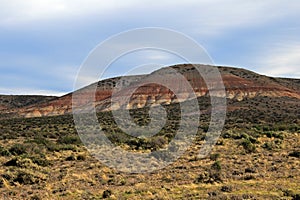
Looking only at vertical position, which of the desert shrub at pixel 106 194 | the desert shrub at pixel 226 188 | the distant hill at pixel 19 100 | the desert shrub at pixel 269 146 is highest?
the distant hill at pixel 19 100

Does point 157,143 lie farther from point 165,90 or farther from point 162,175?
point 165,90

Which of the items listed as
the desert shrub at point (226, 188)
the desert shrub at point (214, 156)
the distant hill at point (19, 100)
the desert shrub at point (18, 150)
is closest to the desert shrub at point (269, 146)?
the desert shrub at point (214, 156)

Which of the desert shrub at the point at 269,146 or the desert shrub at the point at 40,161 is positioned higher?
the desert shrub at the point at 269,146

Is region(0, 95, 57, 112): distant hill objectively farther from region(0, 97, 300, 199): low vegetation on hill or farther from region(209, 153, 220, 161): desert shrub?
region(209, 153, 220, 161): desert shrub

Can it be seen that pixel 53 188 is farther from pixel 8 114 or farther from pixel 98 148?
pixel 8 114

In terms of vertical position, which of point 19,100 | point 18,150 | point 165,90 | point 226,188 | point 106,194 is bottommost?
point 106,194

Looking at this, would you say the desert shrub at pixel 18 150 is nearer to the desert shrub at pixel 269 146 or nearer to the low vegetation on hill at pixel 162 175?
the low vegetation on hill at pixel 162 175

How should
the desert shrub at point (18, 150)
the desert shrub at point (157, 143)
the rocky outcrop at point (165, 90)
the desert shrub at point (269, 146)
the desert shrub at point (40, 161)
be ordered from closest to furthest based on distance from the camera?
the desert shrub at point (40, 161)
the desert shrub at point (18, 150)
the desert shrub at point (269, 146)
the desert shrub at point (157, 143)
the rocky outcrop at point (165, 90)

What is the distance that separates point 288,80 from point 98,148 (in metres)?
99.9

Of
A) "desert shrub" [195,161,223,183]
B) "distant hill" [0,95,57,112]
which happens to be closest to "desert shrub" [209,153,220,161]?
"desert shrub" [195,161,223,183]

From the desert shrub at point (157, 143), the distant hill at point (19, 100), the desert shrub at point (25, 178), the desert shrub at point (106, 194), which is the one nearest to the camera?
the desert shrub at point (106, 194)

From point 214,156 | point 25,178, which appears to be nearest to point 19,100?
point 214,156

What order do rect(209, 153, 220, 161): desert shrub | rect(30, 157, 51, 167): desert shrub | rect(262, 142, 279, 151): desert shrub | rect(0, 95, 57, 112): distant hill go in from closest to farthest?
rect(30, 157, 51, 167): desert shrub → rect(209, 153, 220, 161): desert shrub → rect(262, 142, 279, 151): desert shrub → rect(0, 95, 57, 112): distant hill

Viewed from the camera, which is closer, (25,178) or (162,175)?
(25,178)
